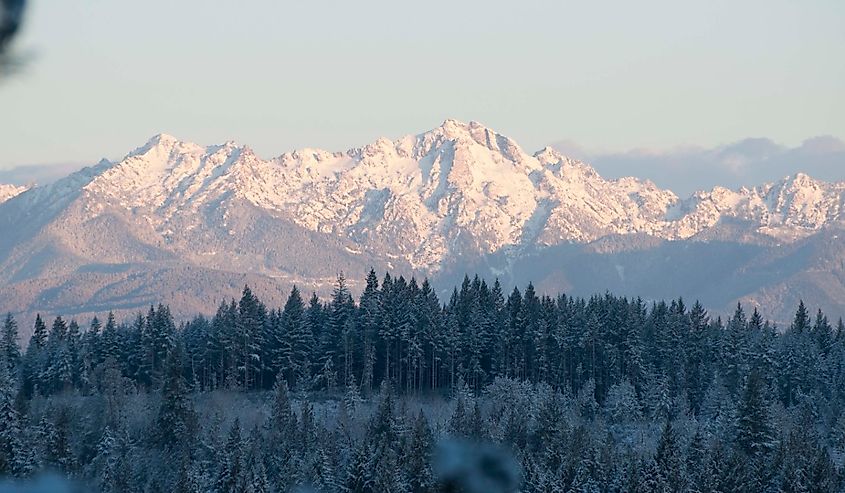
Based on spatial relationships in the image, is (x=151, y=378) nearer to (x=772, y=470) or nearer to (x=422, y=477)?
(x=422, y=477)

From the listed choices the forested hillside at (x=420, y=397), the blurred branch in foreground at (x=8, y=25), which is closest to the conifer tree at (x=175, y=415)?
the forested hillside at (x=420, y=397)

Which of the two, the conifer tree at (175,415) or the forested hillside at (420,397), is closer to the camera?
the forested hillside at (420,397)

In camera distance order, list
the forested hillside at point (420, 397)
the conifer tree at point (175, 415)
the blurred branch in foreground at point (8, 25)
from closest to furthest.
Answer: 1. the blurred branch in foreground at point (8, 25)
2. the forested hillside at point (420, 397)
3. the conifer tree at point (175, 415)

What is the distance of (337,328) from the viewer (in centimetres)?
11225

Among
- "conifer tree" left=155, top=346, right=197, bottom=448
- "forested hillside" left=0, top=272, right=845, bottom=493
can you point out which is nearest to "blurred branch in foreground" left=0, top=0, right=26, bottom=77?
"forested hillside" left=0, top=272, right=845, bottom=493

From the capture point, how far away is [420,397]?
10738cm

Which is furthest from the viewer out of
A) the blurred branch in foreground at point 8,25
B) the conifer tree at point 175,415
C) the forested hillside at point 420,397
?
the conifer tree at point 175,415

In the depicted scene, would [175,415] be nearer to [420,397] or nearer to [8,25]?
[420,397]

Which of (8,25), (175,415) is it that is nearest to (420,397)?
(175,415)

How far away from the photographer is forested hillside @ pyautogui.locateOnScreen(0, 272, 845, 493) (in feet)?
256

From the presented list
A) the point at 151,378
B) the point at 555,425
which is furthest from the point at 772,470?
the point at 151,378

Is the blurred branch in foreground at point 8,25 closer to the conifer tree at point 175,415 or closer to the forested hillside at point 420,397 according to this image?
the forested hillside at point 420,397

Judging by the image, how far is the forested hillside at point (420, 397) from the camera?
7800cm

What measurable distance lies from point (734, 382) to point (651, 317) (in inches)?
682
